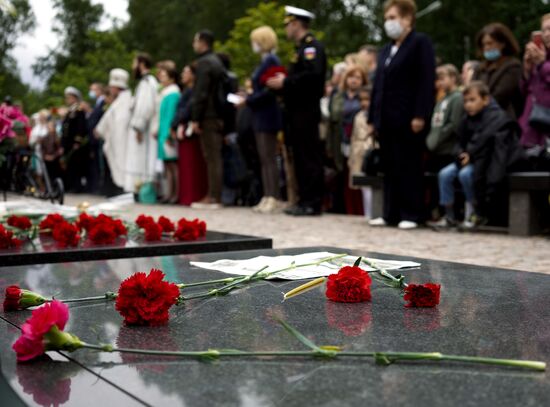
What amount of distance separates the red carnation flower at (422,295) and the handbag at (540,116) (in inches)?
249

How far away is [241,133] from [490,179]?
17.1 ft

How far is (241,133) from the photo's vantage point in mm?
12523

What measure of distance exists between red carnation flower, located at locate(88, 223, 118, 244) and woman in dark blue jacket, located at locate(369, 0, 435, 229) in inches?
187

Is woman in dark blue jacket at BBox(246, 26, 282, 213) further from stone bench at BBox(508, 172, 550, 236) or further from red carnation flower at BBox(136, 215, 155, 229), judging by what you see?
red carnation flower at BBox(136, 215, 155, 229)

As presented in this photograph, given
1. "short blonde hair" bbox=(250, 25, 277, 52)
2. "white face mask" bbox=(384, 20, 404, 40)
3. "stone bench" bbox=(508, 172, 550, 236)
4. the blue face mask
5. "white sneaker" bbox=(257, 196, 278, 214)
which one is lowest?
"white sneaker" bbox=(257, 196, 278, 214)

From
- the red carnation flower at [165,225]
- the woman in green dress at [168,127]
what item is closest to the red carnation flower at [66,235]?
the red carnation flower at [165,225]

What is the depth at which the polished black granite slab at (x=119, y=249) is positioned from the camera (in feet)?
12.4

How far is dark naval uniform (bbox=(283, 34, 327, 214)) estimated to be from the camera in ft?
33.0

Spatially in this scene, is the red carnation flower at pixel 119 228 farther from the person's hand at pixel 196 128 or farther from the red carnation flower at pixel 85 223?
the person's hand at pixel 196 128

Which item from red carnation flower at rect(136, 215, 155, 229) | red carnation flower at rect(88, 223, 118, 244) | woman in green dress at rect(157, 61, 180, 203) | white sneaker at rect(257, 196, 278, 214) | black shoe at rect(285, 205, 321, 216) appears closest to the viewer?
red carnation flower at rect(88, 223, 118, 244)

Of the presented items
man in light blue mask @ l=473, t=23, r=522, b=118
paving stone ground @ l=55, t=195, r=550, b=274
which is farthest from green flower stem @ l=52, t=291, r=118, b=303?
man in light blue mask @ l=473, t=23, r=522, b=118

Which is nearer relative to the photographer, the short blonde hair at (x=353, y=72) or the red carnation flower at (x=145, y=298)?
the red carnation flower at (x=145, y=298)

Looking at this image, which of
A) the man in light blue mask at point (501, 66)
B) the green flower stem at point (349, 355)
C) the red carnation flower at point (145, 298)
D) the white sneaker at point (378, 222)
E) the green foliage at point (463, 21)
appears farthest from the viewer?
the green foliage at point (463, 21)

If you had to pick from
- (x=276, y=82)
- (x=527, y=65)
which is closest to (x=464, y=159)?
(x=527, y=65)
